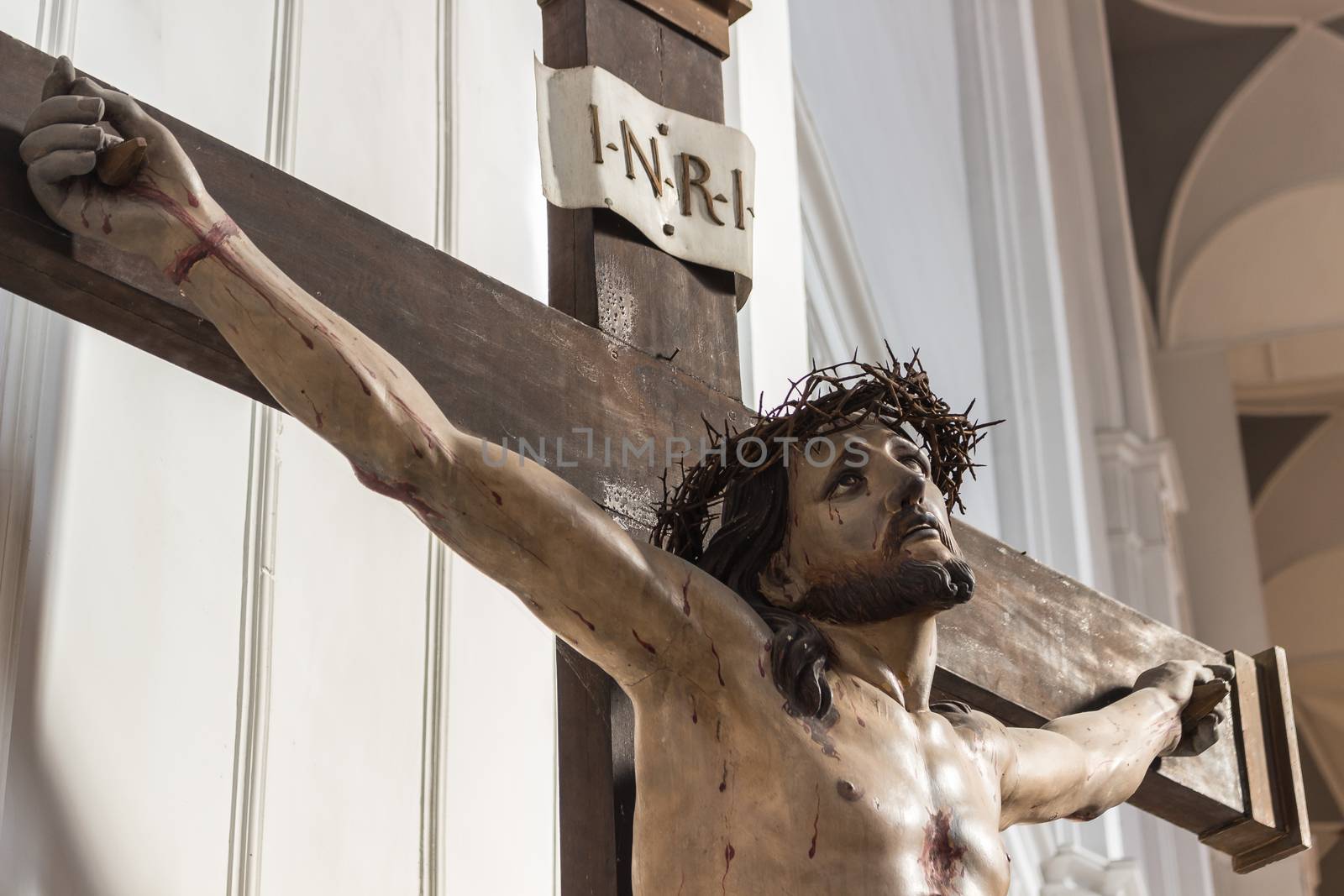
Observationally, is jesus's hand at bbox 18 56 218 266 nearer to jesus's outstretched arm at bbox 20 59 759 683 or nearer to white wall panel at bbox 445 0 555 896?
jesus's outstretched arm at bbox 20 59 759 683

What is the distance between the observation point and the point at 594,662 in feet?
5.63

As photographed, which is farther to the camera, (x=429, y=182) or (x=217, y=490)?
(x=429, y=182)

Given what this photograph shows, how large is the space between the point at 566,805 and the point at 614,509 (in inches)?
11.3

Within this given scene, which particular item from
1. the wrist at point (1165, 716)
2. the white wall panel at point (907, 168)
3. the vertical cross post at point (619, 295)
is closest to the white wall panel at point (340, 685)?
the vertical cross post at point (619, 295)

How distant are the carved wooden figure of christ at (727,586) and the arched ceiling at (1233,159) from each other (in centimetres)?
855

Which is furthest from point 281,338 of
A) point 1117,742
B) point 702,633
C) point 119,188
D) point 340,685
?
point 1117,742

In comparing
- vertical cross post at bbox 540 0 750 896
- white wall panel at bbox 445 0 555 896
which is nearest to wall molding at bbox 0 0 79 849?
vertical cross post at bbox 540 0 750 896

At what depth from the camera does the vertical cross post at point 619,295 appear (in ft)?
5.58

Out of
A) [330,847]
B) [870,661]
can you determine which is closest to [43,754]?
[330,847]

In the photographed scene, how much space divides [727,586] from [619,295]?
0.35m

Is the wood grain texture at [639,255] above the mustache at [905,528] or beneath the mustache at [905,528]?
above

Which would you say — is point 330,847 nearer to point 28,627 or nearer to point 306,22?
point 28,627

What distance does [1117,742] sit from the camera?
2160mm

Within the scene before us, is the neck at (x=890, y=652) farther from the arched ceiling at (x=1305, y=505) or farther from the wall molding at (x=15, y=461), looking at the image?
Result: the arched ceiling at (x=1305, y=505)
